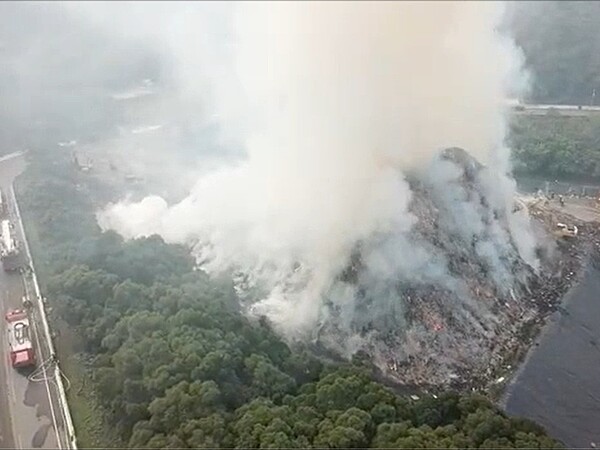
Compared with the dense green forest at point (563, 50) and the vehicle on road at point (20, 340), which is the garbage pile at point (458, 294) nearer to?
the vehicle on road at point (20, 340)

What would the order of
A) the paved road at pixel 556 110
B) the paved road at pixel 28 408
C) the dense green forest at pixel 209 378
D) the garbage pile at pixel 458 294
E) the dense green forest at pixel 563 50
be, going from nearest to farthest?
the dense green forest at pixel 209 378
the paved road at pixel 28 408
the garbage pile at pixel 458 294
the paved road at pixel 556 110
the dense green forest at pixel 563 50

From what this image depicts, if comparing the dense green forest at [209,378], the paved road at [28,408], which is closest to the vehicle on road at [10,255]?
the dense green forest at [209,378]

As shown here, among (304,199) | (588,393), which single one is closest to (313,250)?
(304,199)

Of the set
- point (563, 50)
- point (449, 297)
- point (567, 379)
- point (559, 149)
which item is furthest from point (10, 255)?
point (563, 50)

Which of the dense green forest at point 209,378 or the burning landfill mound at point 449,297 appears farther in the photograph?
the burning landfill mound at point 449,297

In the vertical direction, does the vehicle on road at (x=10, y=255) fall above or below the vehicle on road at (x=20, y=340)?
above

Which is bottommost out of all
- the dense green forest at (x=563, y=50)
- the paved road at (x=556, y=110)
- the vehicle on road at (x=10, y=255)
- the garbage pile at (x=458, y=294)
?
the garbage pile at (x=458, y=294)

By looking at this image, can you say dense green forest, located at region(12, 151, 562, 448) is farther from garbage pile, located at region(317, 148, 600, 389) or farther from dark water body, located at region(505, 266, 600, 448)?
dark water body, located at region(505, 266, 600, 448)
